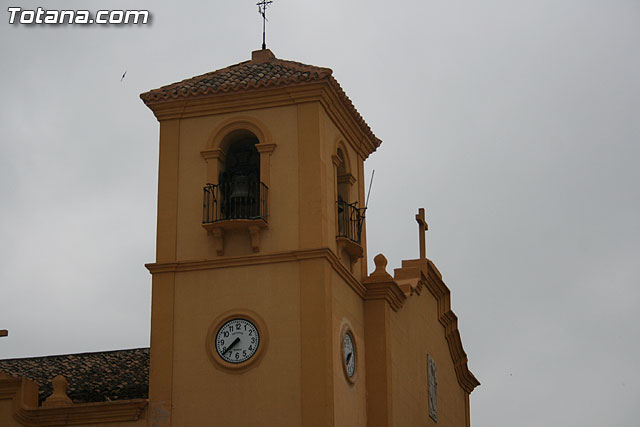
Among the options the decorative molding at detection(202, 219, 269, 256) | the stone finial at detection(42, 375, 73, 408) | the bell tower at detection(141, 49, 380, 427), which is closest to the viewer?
the bell tower at detection(141, 49, 380, 427)

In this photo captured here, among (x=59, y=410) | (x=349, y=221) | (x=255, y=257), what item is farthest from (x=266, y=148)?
(x=59, y=410)

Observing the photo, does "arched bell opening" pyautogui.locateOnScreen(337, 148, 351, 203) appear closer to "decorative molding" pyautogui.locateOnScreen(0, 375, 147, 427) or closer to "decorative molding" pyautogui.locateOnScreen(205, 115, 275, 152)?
"decorative molding" pyautogui.locateOnScreen(205, 115, 275, 152)

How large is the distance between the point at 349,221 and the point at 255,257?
2.48m

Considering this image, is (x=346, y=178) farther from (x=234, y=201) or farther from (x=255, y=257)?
(x=255, y=257)

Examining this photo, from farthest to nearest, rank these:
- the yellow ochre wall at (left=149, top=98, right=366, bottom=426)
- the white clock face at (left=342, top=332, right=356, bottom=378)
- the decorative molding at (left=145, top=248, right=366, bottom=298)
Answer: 1. the white clock face at (left=342, top=332, right=356, bottom=378)
2. the decorative molding at (left=145, top=248, right=366, bottom=298)
3. the yellow ochre wall at (left=149, top=98, right=366, bottom=426)

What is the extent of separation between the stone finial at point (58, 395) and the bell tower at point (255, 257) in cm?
171

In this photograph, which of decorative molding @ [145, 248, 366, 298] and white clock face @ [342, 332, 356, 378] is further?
white clock face @ [342, 332, 356, 378]

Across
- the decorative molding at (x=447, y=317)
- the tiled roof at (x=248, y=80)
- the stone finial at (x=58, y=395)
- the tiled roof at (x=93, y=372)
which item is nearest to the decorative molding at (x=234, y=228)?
the tiled roof at (x=248, y=80)

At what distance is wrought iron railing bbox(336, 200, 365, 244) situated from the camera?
27.0 m

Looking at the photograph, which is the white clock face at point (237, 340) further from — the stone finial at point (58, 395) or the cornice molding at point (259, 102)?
the cornice molding at point (259, 102)

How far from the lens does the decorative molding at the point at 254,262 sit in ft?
82.7

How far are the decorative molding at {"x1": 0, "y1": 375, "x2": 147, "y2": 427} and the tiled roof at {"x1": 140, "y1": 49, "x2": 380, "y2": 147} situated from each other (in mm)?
5528

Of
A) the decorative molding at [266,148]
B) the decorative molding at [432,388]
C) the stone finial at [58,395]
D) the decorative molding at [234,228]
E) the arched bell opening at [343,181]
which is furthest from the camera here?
the decorative molding at [432,388]

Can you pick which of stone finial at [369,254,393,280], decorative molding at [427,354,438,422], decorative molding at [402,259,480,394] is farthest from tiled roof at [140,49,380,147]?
decorative molding at [427,354,438,422]
